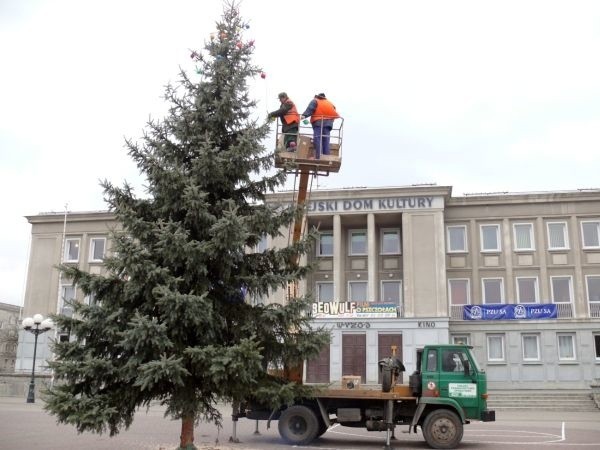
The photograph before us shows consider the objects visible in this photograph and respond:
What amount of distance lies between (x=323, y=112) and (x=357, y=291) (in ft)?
88.4

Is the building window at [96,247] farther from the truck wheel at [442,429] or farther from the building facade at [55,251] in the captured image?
the truck wheel at [442,429]

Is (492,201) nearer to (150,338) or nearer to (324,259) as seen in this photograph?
(324,259)

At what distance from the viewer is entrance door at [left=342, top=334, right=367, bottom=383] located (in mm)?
36375

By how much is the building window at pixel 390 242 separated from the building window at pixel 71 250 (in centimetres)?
2186

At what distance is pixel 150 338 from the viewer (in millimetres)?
10227

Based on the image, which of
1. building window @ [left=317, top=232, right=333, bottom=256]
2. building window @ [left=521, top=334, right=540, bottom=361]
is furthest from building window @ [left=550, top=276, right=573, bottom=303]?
building window @ [left=317, top=232, right=333, bottom=256]

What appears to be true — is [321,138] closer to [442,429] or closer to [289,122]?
[289,122]

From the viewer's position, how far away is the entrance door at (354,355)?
36.4 meters

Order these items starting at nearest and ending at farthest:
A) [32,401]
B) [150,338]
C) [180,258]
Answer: [150,338], [180,258], [32,401]

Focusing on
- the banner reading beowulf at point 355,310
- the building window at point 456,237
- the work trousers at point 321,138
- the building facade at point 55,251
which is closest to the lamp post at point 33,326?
the building facade at point 55,251

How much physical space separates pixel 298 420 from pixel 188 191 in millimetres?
7563

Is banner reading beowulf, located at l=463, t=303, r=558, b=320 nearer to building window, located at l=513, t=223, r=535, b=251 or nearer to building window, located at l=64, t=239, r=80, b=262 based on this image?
building window, located at l=513, t=223, r=535, b=251

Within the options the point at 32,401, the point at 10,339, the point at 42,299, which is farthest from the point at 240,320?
the point at 10,339

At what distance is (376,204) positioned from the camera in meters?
38.9
